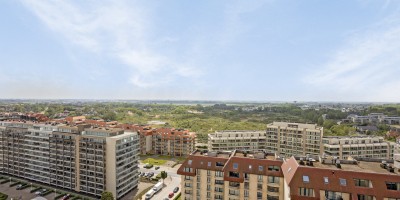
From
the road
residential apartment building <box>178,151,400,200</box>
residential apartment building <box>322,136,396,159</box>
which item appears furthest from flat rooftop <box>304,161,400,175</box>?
the road

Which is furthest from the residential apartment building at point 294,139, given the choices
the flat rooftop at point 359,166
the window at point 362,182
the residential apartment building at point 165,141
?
the window at point 362,182

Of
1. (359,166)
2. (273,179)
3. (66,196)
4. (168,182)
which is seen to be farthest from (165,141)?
(359,166)

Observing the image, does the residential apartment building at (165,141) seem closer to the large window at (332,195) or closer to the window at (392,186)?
the large window at (332,195)

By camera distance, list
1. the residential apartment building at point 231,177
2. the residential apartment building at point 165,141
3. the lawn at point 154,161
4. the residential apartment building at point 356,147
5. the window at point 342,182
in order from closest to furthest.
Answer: the window at point 342,182
the residential apartment building at point 231,177
the residential apartment building at point 356,147
the lawn at point 154,161
the residential apartment building at point 165,141

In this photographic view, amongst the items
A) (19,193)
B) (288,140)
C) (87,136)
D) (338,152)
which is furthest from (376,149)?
(19,193)

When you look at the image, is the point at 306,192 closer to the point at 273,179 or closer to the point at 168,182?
the point at 273,179

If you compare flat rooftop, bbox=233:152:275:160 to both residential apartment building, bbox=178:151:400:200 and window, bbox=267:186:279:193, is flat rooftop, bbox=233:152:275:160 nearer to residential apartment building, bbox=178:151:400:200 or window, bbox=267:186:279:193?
residential apartment building, bbox=178:151:400:200

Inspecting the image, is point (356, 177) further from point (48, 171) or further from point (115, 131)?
point (48, 171)
